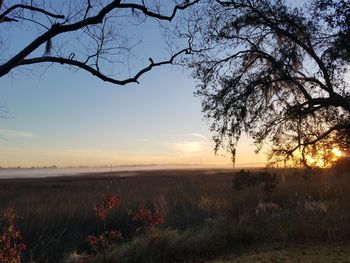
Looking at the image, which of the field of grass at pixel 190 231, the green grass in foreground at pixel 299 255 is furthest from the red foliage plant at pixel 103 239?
the green grass in foreground at pixel 299 255

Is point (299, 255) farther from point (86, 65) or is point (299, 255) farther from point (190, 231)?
point (86, 65)

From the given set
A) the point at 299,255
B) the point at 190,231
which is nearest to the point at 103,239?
the point at 190,231

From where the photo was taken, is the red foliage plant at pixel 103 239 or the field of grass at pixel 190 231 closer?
the red foliage plant at pixel 103 239

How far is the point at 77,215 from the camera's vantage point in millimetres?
15008

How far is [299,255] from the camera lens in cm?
809

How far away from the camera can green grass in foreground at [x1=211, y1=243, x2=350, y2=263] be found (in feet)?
25.2

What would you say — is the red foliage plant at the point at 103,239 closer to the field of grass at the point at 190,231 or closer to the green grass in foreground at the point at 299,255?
the field of grass at the point at 190,231

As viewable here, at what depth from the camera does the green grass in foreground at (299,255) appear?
25.2 ft

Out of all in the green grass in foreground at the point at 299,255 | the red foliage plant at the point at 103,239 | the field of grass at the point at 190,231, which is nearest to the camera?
the red foliage plant at the point at 103,239

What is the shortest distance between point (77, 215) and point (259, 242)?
24.4ft

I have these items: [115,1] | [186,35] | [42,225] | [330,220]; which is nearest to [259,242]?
[330,220]

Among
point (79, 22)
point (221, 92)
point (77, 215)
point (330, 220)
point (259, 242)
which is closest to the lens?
point (79, 22)

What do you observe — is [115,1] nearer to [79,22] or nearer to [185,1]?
[79,22]

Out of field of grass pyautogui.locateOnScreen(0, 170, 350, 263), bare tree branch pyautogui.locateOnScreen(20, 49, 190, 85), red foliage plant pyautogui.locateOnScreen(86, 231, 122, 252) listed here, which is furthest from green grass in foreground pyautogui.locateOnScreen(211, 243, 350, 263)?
bare tree branch pyautogui.locateOnScreen(20, 49, 190, 85)
